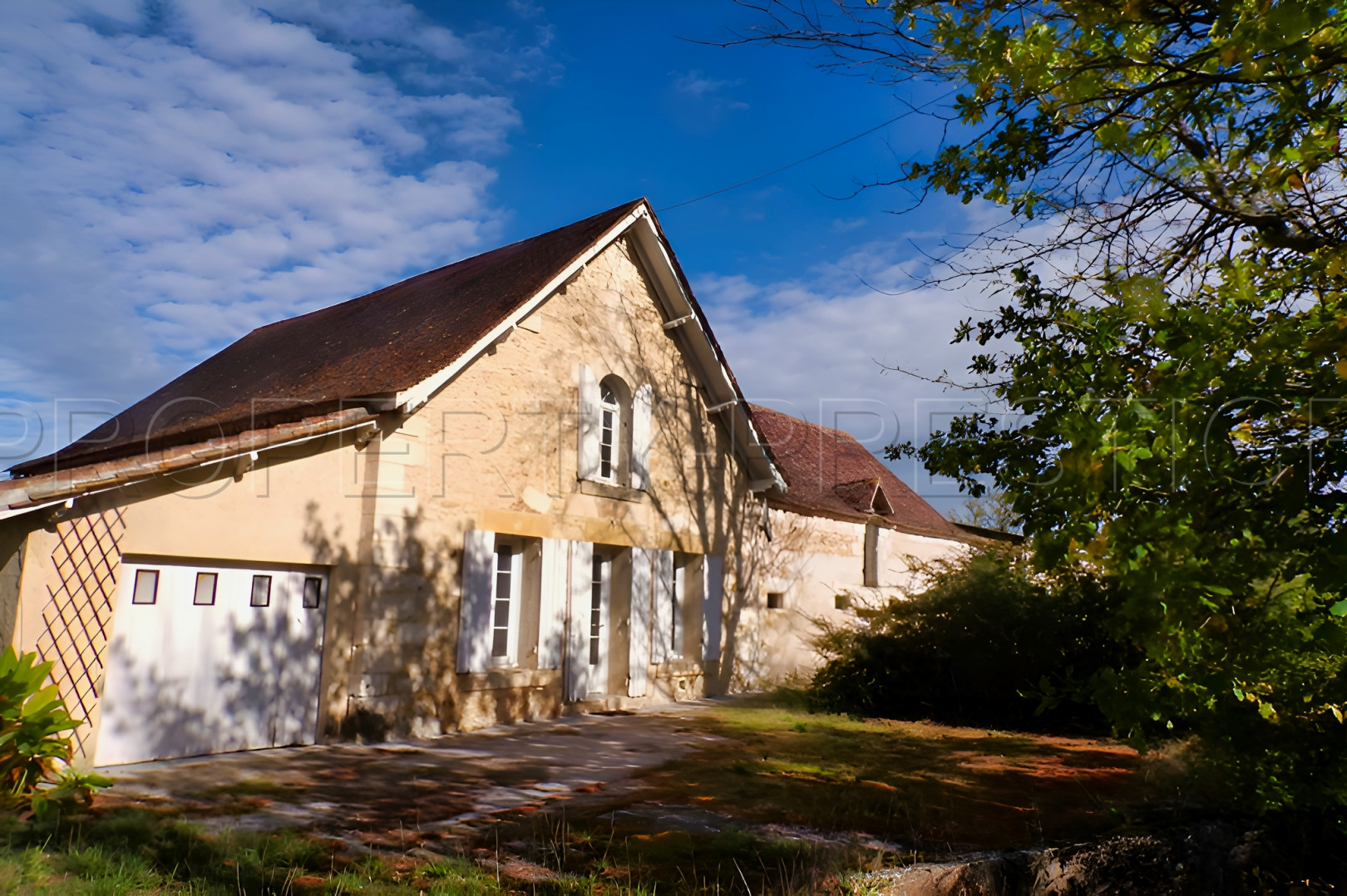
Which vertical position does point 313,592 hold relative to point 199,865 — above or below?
above

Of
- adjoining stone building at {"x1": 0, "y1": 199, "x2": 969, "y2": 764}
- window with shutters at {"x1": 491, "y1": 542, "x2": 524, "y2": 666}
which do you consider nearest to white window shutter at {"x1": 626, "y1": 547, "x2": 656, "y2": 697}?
adjoining stone building at {"x1": 0, "y1": 199, "x2": 969, "y2": 764}

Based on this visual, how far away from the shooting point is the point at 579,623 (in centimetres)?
1095

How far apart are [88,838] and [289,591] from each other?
3534mm

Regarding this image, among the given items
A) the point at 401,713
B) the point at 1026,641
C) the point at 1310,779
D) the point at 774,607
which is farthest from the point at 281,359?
the point at 1310,779

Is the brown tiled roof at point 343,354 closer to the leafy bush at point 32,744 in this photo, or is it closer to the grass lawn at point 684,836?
the leafy bush at point 32,744

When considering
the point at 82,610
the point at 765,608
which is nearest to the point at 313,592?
the point at 82,610

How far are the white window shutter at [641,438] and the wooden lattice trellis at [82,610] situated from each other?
6415 millimetres

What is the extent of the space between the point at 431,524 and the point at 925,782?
5.53 meters

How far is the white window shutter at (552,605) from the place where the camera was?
10.4 m

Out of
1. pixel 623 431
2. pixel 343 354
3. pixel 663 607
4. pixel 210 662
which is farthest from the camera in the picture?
pixel 663 607

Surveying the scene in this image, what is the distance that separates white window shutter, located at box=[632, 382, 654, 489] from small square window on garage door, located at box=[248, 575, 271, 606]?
16.7 ft

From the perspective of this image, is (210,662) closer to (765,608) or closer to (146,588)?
(146,588)

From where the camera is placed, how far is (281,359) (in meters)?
13.1

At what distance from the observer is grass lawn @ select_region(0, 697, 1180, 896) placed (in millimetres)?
4227
